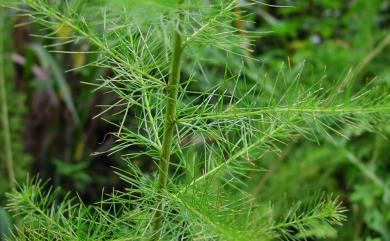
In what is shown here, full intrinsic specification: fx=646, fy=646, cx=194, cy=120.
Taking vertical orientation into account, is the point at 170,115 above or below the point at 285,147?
above

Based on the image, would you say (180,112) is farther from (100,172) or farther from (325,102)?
(100,172)

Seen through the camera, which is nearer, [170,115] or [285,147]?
[170,115]

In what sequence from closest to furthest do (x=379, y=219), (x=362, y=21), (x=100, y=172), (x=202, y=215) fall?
(x=202, y=215) → (x=379, y=219) → (x=362, y=21) → (x=100, y=172)

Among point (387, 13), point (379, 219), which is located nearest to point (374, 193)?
point (379, 219)

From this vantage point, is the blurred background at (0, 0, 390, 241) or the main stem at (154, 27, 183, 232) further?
the blurred background at (0, 0, 390, 241)

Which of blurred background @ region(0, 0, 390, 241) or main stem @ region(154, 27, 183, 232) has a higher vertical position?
main stem @ region(154, 27, 183, 232)
